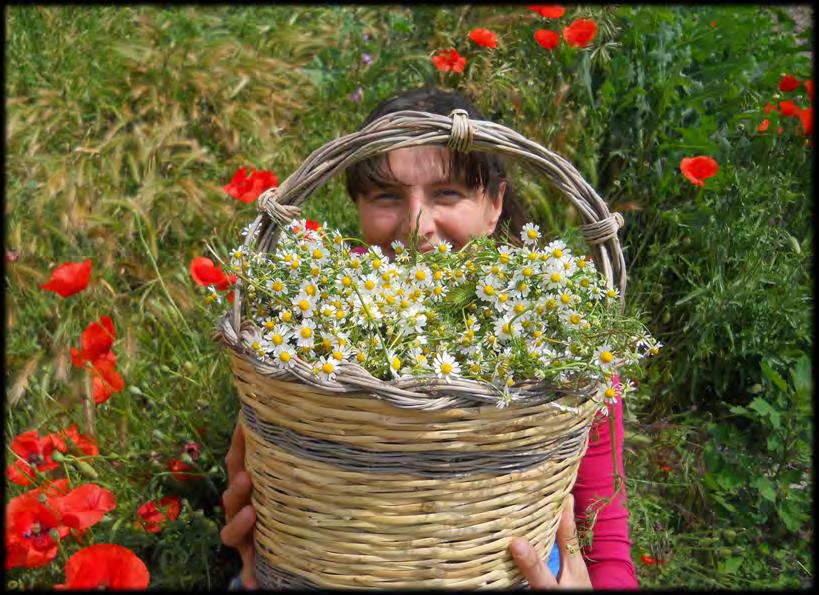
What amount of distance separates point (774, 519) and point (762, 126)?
106 cm

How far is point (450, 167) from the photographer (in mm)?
1496

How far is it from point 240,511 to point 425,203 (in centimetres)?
68

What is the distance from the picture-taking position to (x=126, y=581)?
3.57 feet

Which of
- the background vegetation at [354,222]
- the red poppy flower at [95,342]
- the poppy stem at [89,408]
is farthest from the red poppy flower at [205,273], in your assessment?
the poppy stem at [89,408]

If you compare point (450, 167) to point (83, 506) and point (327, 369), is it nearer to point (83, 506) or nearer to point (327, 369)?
point (327, 369)

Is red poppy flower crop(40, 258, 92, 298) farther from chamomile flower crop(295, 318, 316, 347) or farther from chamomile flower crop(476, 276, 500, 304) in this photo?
chamomile flower crop(476, 276, 500, 304)

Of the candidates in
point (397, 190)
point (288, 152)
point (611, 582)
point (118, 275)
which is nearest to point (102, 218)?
point (118, 275)

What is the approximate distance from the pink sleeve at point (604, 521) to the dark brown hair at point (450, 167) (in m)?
0.47

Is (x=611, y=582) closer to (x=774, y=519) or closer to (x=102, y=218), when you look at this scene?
(x=774, y=519)

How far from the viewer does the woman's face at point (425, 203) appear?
58.7 inches

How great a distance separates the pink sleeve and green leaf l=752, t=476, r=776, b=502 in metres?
0.45

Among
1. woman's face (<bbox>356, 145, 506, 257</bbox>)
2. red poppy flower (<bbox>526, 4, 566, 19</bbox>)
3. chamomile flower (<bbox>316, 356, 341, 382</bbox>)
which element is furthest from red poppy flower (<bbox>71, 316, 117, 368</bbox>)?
red poppy flower (<bbox>526, 4, 566, 19</bbox>)

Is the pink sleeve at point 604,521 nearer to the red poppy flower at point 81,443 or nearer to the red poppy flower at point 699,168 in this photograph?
the red poppy flower at point 699,168

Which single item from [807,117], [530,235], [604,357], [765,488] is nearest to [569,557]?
[604,357]
